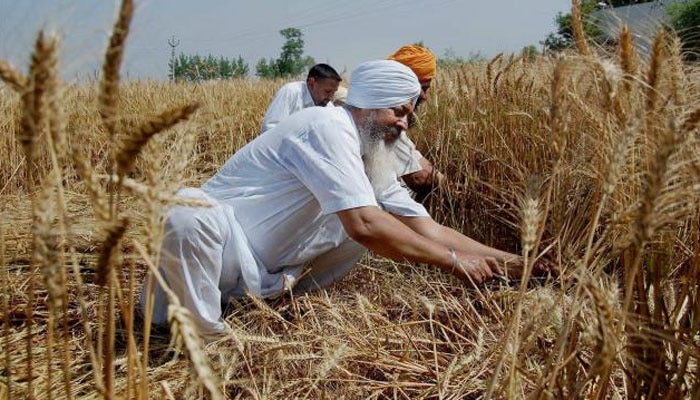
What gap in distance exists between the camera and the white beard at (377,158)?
2.15m

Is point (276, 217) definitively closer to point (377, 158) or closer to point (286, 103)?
point (377, 158)

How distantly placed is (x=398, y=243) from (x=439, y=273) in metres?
0.54

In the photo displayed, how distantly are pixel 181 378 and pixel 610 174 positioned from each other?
113 cm

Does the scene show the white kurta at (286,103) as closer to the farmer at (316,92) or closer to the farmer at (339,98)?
the farmer at (316,92)

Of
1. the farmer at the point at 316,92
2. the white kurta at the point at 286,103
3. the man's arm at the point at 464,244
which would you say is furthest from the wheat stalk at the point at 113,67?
the farmer at the point at 316,92

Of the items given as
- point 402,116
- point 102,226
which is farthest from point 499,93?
point 102,226

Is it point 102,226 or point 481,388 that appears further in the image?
point 481,388

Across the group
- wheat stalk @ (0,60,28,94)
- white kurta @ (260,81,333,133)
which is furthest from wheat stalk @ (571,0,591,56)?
white kurta @ (260,81,333,133)

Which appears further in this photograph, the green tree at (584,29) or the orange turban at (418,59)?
the orange turban at (418,59)

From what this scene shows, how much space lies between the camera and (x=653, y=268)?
1.02m

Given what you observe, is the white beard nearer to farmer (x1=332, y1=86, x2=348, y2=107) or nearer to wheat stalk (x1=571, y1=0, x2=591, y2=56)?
wheat stalk (x1=571, y1=0, x2=591, y2=56)

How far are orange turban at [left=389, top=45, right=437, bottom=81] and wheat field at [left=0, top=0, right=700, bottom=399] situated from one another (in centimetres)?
14

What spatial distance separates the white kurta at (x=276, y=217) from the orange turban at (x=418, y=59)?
1.03 m

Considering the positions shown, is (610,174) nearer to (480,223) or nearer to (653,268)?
(653,268)
